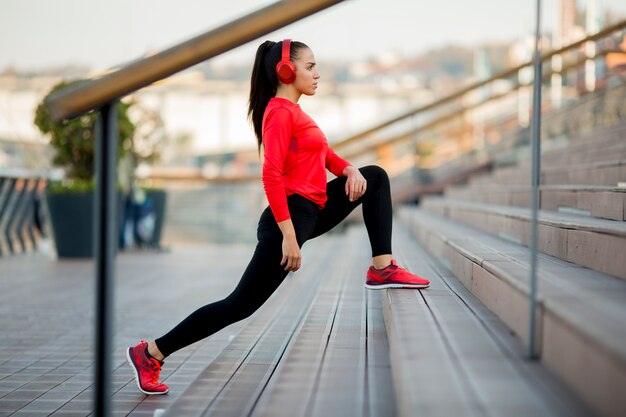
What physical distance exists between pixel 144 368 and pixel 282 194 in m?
0.83

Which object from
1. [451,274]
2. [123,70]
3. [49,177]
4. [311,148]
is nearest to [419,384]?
[123,70]

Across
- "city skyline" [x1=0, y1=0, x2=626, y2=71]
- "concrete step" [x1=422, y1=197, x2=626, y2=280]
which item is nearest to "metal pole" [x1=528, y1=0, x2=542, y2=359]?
"concrete step" [x1=422, y1=197, x2=626, y2=280]

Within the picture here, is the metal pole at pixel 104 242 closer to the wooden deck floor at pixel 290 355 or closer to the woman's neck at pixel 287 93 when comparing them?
the wooden deck floor at pixel 290 355

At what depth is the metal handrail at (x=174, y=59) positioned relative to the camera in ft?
6.00

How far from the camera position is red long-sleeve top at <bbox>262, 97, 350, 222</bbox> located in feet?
8.72

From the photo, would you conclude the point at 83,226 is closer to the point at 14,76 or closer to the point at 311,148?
the point at 311,148

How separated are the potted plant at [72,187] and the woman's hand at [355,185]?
20.0ft

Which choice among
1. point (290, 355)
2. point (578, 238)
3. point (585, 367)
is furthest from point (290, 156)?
point (585, 367)

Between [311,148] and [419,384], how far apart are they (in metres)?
1.22

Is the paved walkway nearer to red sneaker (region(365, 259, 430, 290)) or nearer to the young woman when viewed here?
the young woman

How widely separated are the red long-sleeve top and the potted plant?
20.2 feet

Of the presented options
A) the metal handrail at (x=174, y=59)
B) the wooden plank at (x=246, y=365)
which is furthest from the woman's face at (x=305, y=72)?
the wooden plank at (x=246, y=365)

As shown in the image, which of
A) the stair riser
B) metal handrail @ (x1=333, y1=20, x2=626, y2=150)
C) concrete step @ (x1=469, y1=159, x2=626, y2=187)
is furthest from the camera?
metal handrail @ (x1=333, y1=20, x2=626, y2=150)

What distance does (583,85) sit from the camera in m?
7.31
